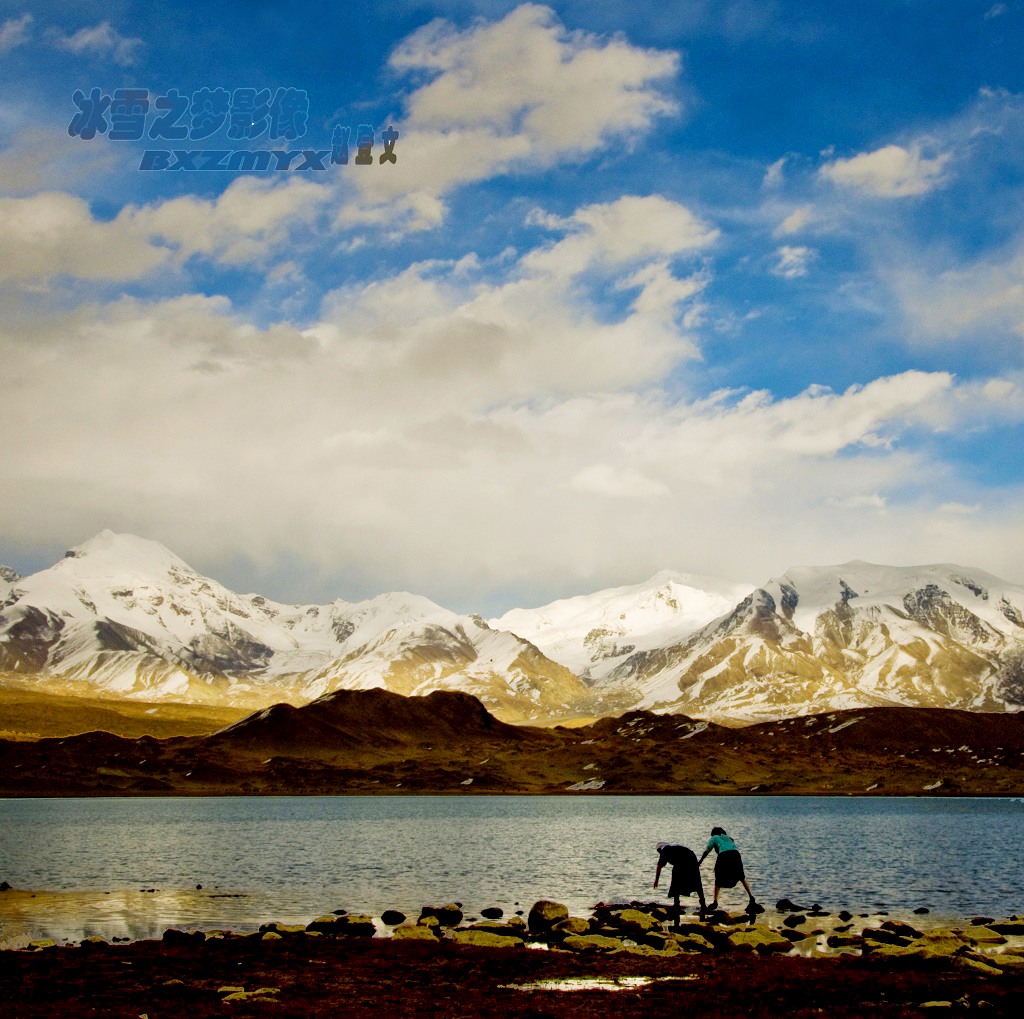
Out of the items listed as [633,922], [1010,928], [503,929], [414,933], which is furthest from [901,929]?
[414,933]

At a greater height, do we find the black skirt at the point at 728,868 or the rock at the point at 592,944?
the black skirt at the point at 728,868

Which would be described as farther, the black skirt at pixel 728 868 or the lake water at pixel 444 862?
the lake water at pixel 444 862

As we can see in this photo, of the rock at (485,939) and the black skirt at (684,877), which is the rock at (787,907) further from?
the rock at (485,939)

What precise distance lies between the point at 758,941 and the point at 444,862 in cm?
4563

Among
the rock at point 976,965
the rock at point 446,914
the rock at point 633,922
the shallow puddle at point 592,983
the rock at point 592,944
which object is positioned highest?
the rock at point 976,965

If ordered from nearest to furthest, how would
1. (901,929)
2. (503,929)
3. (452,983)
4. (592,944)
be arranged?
(452,983), (592,944), (901,929), (503,929)

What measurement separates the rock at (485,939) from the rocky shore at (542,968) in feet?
0.37

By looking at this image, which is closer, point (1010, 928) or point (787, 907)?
point (1010, 928)

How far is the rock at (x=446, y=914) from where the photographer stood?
51.2 meters

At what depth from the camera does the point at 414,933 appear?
46.2 m

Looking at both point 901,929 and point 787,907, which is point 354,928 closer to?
point 787,907

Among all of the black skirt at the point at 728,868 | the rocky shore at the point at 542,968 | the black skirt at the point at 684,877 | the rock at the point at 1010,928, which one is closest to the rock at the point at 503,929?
the rocky shore at the point at 542,968

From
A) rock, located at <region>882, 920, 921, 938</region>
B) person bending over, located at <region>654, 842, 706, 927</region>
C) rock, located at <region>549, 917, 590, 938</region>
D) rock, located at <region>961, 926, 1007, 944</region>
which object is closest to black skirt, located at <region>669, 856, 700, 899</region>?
person bending over, located at <region>654, 842, 706, 927</region>

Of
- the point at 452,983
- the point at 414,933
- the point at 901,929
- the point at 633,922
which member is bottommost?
the point at 414,933
